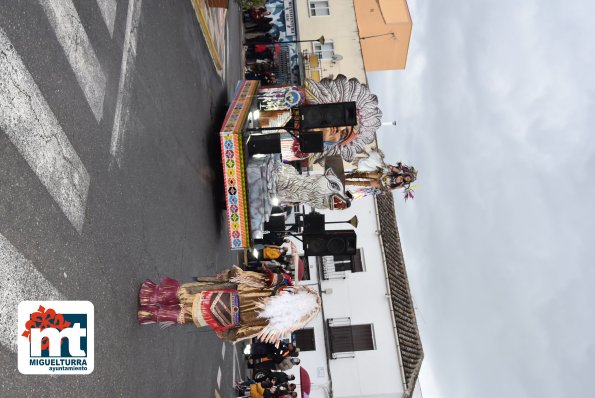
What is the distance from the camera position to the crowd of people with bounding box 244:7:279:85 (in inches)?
779

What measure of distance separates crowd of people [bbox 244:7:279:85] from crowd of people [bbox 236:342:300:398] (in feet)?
33.5

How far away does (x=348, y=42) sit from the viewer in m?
24.4

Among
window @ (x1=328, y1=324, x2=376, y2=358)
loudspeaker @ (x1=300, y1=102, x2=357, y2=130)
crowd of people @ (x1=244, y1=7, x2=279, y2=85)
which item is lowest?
window @ (x1=328, y1=324, x2=376, y2=358)

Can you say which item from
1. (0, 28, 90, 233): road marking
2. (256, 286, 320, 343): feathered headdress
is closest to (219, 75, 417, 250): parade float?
(256, 286, 320, 343): feathered headdress

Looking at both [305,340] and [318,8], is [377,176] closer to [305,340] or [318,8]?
[305,340]

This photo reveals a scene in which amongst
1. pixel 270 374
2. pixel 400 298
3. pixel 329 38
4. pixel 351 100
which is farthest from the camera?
pixel 329 38

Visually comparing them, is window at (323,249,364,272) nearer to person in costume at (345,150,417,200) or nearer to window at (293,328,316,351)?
window at (293,328,316,351)

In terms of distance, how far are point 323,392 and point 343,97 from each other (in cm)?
986

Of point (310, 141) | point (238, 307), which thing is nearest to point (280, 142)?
point (310, 141)

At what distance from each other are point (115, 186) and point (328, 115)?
5.36m

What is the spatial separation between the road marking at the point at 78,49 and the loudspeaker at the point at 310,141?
518cm

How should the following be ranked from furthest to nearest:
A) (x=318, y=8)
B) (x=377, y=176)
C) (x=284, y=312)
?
(x=318, y=8), (x=377, y=176), (x=284, y=312)

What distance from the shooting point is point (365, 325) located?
16938 millimetres

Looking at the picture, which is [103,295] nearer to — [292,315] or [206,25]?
[292,315]
